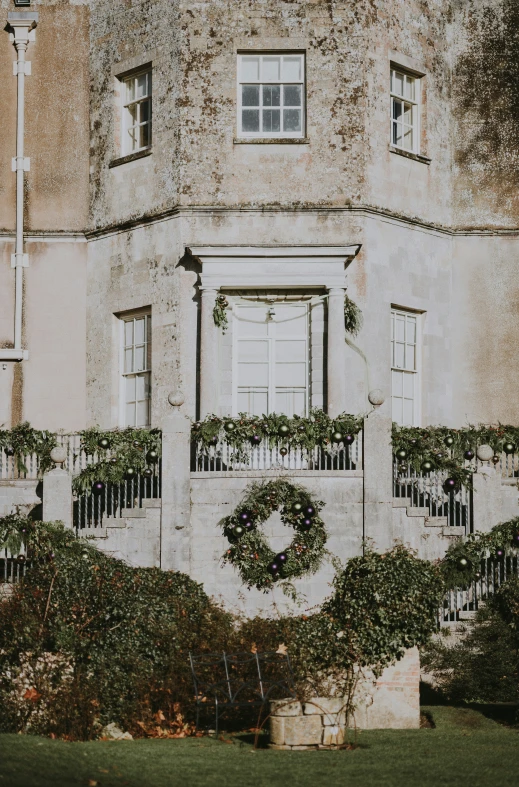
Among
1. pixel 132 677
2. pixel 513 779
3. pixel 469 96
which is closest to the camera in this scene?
pixel 513 779

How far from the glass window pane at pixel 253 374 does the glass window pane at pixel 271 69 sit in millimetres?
4596

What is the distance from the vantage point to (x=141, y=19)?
22.9 metres

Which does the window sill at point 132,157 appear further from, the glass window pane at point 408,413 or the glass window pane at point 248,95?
the glass window pane at point 408,413

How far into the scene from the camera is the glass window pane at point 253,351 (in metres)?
22.0

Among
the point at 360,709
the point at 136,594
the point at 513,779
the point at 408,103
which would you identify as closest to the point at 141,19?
the point at 408,103

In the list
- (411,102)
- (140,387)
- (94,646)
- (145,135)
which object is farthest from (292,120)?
(94,646)

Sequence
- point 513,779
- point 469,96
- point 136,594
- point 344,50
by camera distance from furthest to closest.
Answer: point 469,96
point 344,50
point 136,594
point 513,779

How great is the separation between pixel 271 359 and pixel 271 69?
4676 millimetres

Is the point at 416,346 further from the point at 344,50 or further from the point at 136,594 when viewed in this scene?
the point at 136,594

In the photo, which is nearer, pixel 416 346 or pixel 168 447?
pixel 168 447

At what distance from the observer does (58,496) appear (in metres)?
19.4

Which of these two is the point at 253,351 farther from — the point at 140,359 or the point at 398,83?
the point at 398,83

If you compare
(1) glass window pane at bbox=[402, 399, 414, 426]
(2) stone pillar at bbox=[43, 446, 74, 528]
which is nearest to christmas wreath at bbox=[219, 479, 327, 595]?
(2) stone pillar at bbox=[43, 446, 74, 528]

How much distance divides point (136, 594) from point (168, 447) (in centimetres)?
353
